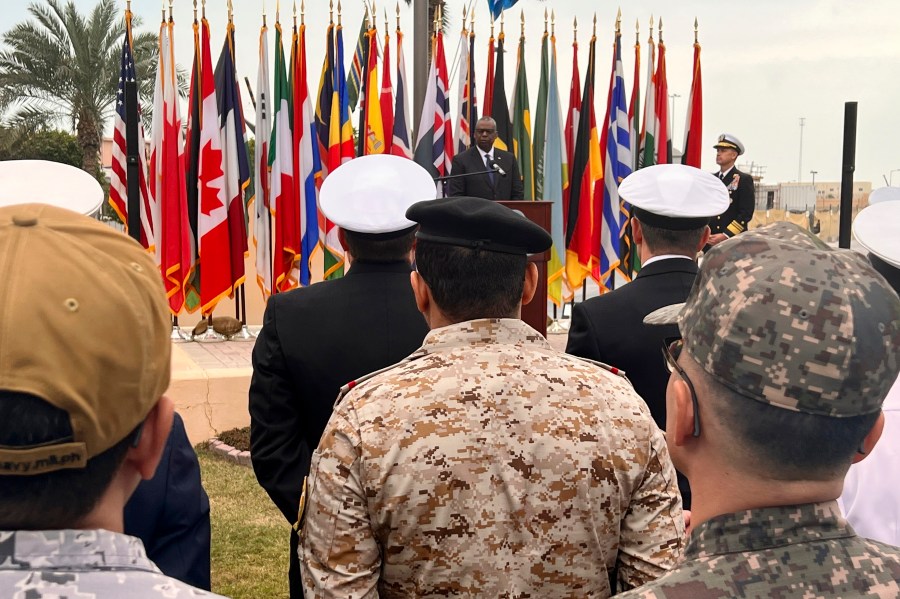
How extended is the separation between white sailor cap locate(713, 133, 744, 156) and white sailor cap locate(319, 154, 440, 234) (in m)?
6.57

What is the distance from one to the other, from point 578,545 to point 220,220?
774 centimetres

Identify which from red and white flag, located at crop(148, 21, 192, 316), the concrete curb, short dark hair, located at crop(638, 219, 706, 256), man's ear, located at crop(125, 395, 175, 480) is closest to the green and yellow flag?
red and white flag, located at crop(148, 21, 192, 316)

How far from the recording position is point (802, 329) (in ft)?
3.38

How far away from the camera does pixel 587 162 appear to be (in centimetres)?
1013

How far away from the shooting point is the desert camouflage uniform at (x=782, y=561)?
101 centimetres

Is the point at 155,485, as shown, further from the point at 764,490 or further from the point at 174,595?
the point at 764,490

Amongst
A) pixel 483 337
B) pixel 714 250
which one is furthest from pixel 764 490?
pixel 483 337

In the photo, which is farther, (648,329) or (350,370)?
(648,329)

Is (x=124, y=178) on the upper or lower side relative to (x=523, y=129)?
lower

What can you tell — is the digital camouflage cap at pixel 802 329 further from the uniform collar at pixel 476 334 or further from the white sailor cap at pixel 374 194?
the white sailor cap at pixel 374 194

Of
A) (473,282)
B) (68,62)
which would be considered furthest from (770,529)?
(68,62)

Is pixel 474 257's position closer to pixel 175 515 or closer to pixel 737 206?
pixel 175 515

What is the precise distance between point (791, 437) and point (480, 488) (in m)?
0.67

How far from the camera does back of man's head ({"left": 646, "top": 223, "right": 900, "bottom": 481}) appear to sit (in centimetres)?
103
